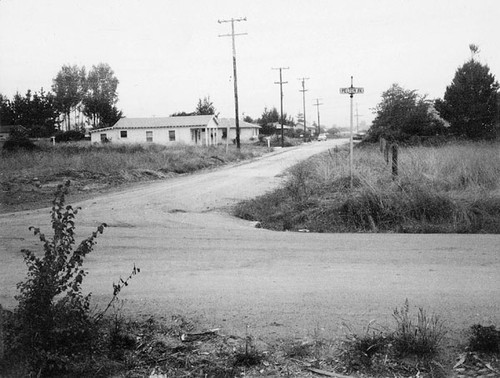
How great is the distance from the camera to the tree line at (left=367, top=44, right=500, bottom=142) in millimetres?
31500

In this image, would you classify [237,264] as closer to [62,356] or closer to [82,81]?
[62,356]

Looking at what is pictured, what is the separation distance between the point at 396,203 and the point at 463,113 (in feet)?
81.4

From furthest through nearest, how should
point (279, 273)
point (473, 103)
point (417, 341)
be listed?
point (473, 103) < point (279, 273) < point (417, 341)

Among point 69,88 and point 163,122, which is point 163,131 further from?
point 69,88

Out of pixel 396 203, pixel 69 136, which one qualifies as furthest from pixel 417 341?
pixel 69 136

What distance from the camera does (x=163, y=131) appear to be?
54.2 meters

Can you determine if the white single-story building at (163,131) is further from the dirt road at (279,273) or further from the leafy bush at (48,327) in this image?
the leafy bush at (48,327)

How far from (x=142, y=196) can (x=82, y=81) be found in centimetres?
7996

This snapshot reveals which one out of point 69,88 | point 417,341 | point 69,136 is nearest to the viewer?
point 417,341

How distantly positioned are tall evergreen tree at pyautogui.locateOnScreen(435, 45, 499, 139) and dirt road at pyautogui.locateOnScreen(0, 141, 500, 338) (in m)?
26.0

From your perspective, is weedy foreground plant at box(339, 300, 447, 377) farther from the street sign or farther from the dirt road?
the street sign

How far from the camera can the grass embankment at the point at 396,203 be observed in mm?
10031

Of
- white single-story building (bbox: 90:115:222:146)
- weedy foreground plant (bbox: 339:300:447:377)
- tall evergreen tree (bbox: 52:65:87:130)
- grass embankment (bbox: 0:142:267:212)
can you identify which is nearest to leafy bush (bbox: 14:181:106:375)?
weedy foreground plant (bbox: 339:300:447:377)

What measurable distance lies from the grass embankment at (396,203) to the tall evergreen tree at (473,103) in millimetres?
19200
